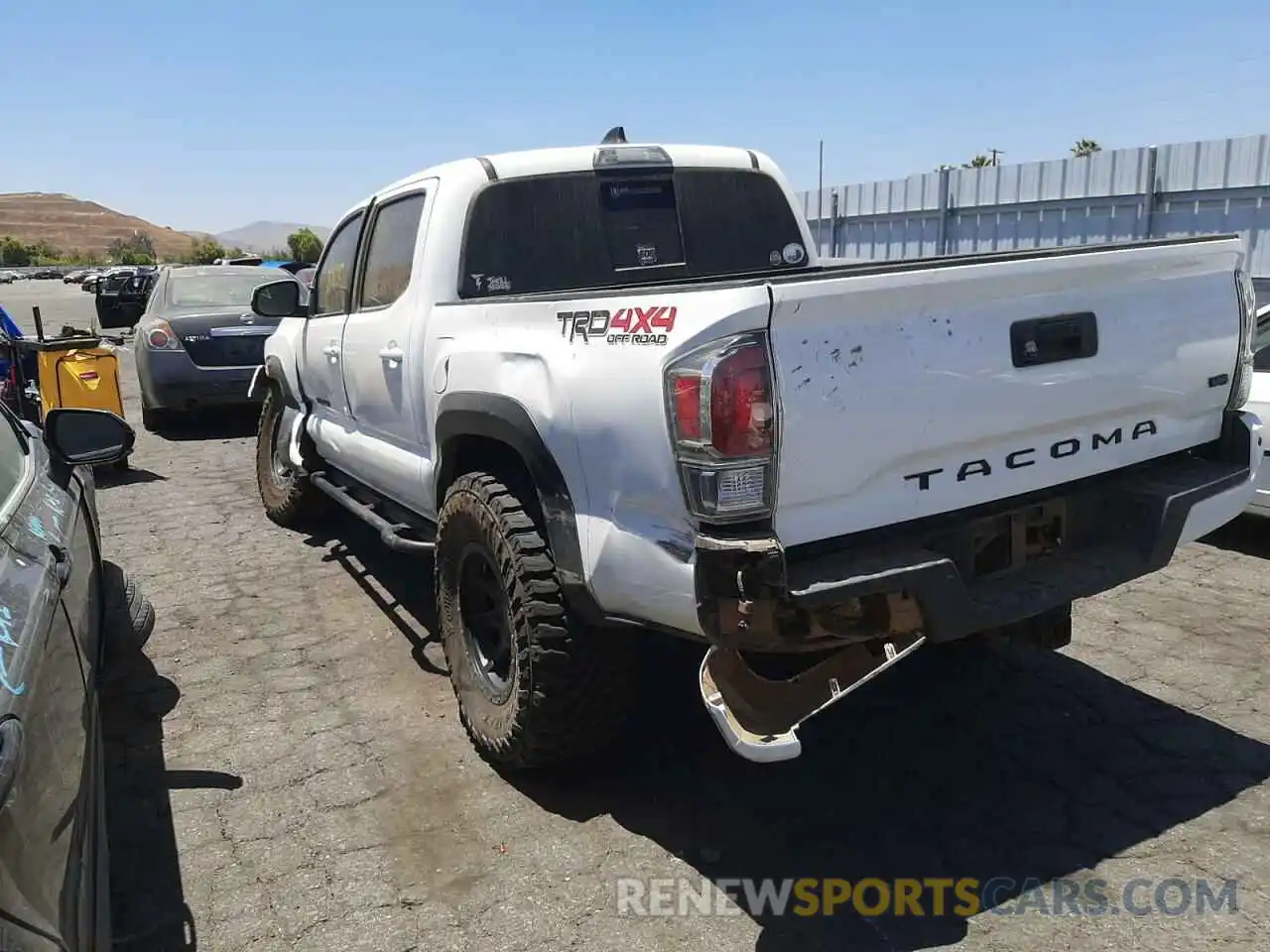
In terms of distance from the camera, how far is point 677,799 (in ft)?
10.8

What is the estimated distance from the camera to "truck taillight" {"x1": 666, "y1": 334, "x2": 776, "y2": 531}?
2.35m

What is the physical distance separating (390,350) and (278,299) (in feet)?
6.85

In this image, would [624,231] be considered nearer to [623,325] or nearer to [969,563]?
[623,325]

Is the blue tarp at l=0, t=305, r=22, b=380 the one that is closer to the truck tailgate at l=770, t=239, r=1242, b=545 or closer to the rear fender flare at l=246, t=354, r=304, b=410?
the rear fender flare at l=246, t=354, r=304, b=410

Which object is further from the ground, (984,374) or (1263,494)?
(984,374)

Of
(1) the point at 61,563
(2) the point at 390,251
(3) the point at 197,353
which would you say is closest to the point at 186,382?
(3) the point at 197,353

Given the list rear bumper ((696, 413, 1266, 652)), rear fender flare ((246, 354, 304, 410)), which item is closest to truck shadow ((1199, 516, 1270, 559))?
rear bumper ((696, 413, 1266, 652))

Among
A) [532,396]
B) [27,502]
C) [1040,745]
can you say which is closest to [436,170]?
[532,396]

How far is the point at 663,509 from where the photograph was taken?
2551 mm

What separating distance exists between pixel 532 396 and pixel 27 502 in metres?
1.43

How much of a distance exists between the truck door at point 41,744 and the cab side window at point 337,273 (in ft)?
8.60

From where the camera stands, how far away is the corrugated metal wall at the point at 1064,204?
10734 mm

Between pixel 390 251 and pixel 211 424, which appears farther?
pixel 211 424

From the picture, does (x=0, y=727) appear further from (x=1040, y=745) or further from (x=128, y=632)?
(x=1040, y=745)
